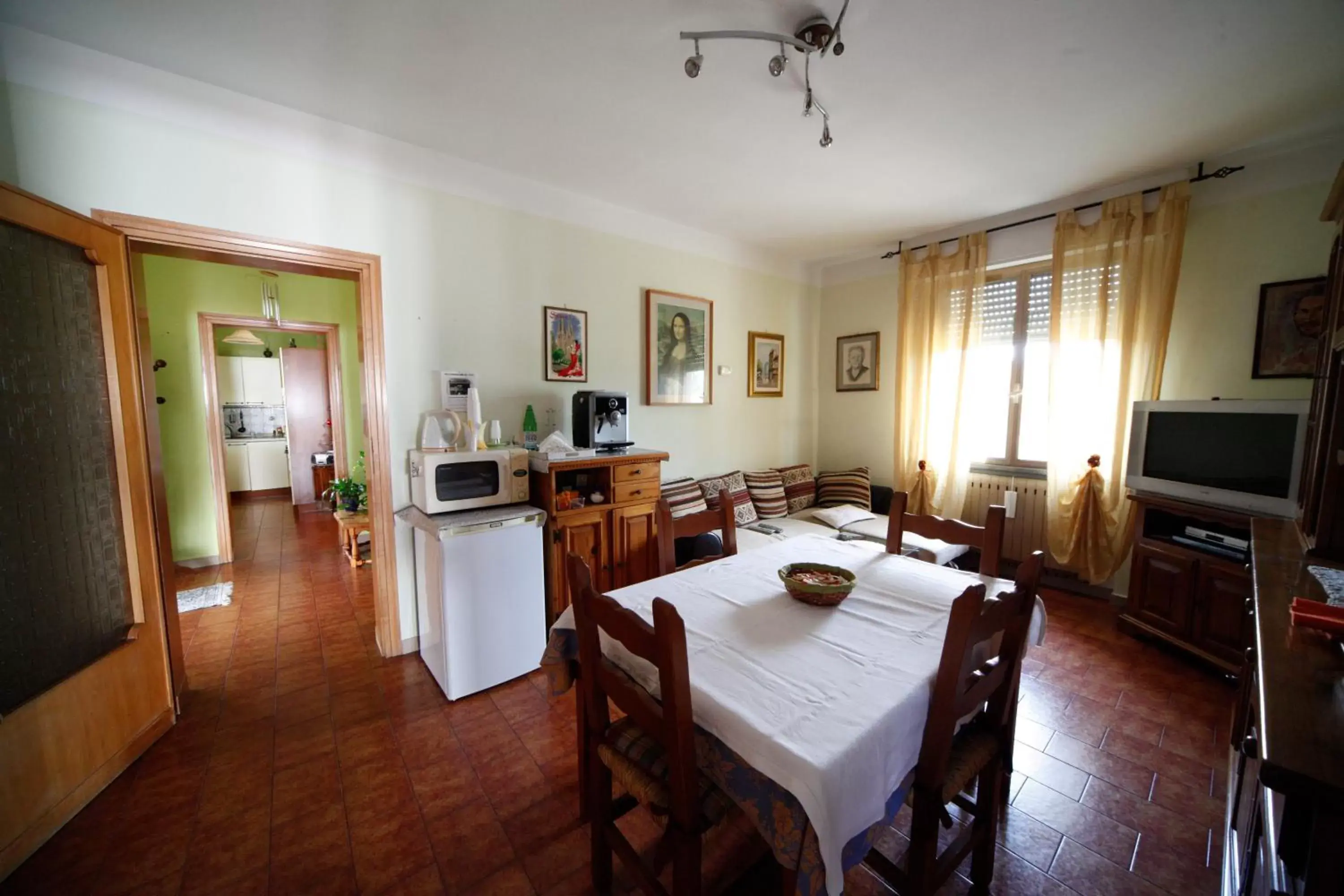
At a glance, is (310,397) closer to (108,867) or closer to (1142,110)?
(108,867)

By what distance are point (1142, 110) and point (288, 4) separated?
134 inches

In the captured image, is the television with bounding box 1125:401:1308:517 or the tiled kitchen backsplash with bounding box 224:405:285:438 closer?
the television with bounding box 1125:401:1308:517

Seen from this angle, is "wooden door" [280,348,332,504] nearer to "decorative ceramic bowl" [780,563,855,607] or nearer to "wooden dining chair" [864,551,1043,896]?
"decorative ceramic bowl" [780,563,855,607]

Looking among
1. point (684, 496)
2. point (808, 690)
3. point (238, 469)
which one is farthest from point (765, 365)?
point (238, 469)

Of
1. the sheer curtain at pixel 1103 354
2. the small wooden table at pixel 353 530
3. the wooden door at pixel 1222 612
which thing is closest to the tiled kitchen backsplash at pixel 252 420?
the small wooden table at pixel 353 530

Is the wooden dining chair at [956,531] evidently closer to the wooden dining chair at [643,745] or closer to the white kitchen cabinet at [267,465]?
the wooden dining chair at [643,745]

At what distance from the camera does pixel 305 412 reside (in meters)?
5.91

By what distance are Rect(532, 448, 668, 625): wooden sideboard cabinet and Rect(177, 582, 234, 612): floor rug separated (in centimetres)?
241

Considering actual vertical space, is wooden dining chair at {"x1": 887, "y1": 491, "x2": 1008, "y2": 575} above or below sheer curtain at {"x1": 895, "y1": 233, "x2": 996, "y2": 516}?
below

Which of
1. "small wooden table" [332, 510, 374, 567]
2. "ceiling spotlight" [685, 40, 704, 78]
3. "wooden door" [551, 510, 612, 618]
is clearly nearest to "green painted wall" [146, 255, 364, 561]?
"small wooden table" [332, 510, 374, 567]

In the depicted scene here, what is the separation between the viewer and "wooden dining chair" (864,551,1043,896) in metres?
1.01

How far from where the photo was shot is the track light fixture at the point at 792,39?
1574mm

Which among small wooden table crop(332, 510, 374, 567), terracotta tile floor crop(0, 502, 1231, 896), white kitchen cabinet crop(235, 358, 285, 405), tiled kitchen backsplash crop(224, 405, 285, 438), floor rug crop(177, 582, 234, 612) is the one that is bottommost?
terracotta tile floor crop(0, 502, 1231, 896)

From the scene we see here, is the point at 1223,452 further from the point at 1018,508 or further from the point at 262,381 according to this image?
the point at 262,381
